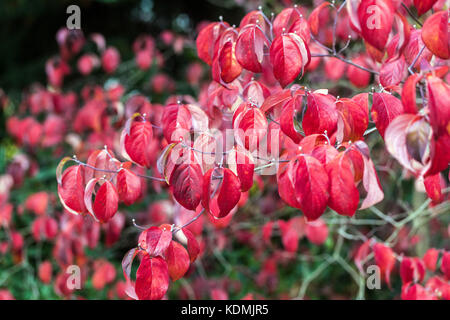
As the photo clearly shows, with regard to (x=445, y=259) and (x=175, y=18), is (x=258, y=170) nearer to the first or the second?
(x=445, y=259)

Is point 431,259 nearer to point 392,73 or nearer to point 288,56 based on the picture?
point 392,73

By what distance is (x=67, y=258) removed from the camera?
2.00m

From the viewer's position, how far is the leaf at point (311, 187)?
2.57 ft

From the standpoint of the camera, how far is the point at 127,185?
1.09m

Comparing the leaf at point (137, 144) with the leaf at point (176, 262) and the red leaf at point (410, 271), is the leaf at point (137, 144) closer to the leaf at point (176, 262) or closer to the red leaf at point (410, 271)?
the leaf at point (176, 262)

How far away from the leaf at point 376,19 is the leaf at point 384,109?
13cm

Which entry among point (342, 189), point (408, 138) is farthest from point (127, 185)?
point (408, 138)

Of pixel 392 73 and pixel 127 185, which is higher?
pixel 392 73

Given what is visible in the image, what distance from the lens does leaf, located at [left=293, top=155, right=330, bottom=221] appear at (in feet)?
2.57

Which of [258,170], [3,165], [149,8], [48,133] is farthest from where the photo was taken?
[149,8]

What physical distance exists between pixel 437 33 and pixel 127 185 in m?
0.77
